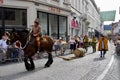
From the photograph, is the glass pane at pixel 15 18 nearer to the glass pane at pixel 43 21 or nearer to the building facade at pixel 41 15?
the building facade at pixel 41 15

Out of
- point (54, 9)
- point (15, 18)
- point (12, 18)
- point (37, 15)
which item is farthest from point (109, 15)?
point (12, 18)

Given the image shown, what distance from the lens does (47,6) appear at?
24.9 metres

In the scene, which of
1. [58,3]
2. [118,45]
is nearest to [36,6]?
[58,3]

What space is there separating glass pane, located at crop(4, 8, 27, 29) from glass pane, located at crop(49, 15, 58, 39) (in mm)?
5063

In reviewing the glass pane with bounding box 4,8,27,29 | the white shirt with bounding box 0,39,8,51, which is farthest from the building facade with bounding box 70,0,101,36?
the white shirt with bounding box 0,39,8,51

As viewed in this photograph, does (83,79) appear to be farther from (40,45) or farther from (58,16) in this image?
(58,16)

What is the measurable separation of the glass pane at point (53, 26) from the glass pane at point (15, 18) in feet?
16.6

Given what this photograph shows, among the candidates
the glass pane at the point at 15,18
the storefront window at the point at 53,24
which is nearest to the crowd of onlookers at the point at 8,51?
the glass pane at the point at 15,18

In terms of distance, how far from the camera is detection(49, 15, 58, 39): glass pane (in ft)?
87.5

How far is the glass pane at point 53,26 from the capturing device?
26.7 metres

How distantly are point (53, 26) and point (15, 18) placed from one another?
23.0 feet

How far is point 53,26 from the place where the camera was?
27.5 meters

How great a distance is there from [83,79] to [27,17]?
12.9 meters

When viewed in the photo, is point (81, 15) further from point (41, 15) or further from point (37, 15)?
point (37, 15)
